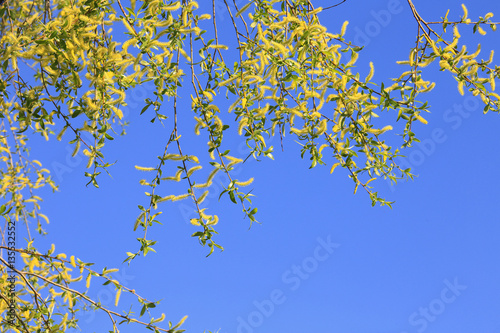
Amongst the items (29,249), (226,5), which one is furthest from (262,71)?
(29,249)

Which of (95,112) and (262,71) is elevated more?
(95,112)

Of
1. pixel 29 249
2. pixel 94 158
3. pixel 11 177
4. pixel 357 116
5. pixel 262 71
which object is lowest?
pixel 357 116

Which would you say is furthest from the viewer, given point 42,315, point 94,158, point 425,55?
point 42,315

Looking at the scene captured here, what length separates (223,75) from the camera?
2.11 m

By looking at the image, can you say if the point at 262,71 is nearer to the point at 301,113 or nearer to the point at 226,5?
the point at 301,113

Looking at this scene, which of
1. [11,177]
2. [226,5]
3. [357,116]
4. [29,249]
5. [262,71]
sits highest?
[11,177]

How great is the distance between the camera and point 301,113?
72.3 inches

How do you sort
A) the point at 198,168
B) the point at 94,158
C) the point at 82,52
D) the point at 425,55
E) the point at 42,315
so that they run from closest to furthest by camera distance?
the point at 198,168 < the point at 82,52 < the point at 94,158 < the point at 425,55 < the point at 42,315

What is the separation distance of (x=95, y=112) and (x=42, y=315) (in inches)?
34.1

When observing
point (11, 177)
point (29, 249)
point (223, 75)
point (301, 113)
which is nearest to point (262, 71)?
point (301, 113)

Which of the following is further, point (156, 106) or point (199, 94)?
point (156, 106)

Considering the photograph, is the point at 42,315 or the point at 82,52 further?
the point at 42,315

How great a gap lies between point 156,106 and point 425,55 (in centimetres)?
100

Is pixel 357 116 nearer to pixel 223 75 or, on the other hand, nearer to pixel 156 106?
pixel 223 75
